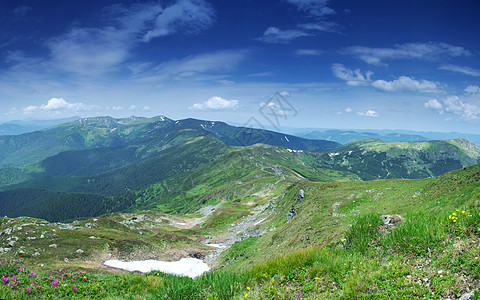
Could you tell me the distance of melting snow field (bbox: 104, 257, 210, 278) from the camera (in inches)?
1625

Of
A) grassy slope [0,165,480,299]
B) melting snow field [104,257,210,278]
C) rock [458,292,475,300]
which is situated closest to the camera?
rock [458,292,475,300]

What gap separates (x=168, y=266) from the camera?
47.7 metres

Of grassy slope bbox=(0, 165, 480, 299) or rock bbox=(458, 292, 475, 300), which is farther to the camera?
grassy slope bbox=(0, 165, 480, 299)

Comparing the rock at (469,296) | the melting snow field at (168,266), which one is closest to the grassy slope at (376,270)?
the rock at (469,296)

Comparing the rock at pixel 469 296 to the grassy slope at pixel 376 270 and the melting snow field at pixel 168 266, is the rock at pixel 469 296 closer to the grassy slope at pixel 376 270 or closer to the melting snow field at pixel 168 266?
the grassy slope at pixel 376 270

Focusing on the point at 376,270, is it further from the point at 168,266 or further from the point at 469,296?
the point at 168,266

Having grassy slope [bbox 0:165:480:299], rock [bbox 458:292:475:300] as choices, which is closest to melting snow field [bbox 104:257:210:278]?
grassy slope [bbox 0:165:480:299]

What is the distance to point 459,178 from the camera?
25.1 meters

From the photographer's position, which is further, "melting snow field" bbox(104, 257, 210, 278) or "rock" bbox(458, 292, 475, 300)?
"melting snow field" bbox(104, 257, 210, 278)

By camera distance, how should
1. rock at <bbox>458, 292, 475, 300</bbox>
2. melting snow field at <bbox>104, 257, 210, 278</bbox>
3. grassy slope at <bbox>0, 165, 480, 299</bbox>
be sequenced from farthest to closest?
melting snow field at <bbox>104, 257, 210, 278</bbox> → grassy slope at <bbox>0, 165, 480, 299</bbox> → rock at <bbox>458, 292, 475, 300</bbox>

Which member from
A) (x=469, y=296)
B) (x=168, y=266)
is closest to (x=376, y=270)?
(x=469, y=296)

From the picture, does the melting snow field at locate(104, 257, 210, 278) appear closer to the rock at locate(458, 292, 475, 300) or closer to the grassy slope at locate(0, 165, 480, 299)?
the grassy slope at locate(0, 165, 480, 299)

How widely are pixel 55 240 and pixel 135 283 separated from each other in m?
42.6

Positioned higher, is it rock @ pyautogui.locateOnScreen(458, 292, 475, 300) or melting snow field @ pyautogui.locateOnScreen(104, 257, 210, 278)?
rock @ pyautogui.locateOnScreen(458, 292, 475, 300)
